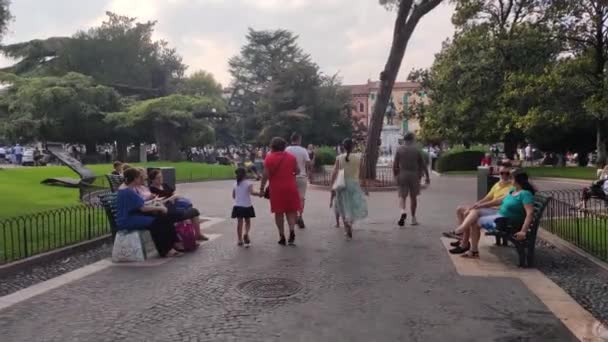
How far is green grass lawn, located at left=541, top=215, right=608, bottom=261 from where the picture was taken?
779 centimetres

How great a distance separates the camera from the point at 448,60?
30.8 m

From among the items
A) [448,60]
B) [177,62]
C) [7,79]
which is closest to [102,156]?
[7,79]

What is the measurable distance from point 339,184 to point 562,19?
24901 millimetres

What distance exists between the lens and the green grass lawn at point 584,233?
7794 millimetres

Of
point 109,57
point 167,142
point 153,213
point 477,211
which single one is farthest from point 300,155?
point 109,57

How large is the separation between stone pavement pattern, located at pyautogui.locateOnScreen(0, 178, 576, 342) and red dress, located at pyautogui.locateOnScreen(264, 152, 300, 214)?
0.66 m

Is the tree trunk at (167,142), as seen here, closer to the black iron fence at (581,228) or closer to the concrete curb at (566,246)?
the black iron fence at (581,228)

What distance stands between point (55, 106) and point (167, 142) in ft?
29.3

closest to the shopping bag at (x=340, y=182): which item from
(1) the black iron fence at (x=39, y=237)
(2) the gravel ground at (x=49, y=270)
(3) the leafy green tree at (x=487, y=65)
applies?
(2) the gravel ground at (x=49, y=270)

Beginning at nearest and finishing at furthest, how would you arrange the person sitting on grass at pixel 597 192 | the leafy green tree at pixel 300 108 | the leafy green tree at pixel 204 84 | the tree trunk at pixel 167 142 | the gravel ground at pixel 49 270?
the gravel ground at pixel 49 270 → the person sitting on grass at pixel 597 192 → the tree trunk at pixel 167 142 → the leafy green tree at pixel 300 108 → the leafy green tree at pixel 204 84

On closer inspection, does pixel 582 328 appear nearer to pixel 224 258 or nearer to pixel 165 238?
pixel 224 258

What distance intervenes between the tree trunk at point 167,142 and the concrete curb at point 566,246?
128 ft

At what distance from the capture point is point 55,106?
136ft

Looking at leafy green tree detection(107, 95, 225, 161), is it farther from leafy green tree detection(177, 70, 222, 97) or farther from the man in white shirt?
the man in white shirt
